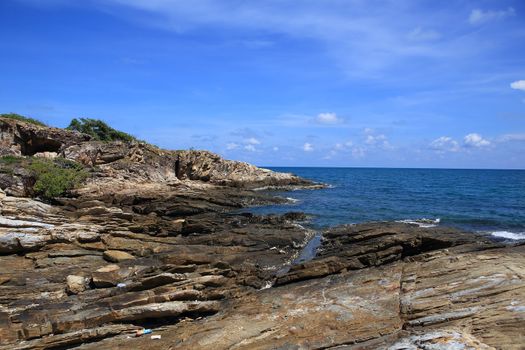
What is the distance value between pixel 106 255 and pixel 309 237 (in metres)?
13.9

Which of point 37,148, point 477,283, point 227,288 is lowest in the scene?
point 227,288

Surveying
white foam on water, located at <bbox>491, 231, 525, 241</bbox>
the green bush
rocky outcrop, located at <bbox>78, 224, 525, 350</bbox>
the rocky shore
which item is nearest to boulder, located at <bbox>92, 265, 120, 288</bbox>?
the rocky shore

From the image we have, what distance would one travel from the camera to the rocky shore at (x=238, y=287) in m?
11.8

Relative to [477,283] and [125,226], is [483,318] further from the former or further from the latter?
[125,226]

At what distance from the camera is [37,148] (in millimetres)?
50531

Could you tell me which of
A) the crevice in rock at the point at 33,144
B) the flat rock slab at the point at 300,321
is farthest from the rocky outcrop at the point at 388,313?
the crevice in rock at the point at 33,144

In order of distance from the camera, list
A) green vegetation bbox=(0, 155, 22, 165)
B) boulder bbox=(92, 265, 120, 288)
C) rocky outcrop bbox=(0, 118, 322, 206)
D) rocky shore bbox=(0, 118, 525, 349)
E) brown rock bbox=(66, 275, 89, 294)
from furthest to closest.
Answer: rocky outcrop bbox=(0, 118, 322, 206) → green vegetation bbox=(0, 155, 22, 165) → boulder bbox=(92, 265, 120, 288) → brown rock bbox=(66, 275, 89, 294) → rocky shore bbox=(0, 118, 525, 349)

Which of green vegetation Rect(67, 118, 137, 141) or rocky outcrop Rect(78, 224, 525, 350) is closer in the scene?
rocky outcrop Rect(78, 224, 525, 350)

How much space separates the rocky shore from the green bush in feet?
22.4

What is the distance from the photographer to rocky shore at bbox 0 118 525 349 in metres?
11.8

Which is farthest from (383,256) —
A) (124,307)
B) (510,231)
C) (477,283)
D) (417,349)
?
(510,231)

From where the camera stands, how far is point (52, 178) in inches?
1388

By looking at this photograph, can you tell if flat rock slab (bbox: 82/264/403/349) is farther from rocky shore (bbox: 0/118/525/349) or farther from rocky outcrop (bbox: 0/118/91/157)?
rocky outcrop (bbox: 0/118/91/157)

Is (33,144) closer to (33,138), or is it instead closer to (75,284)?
(33,138)
